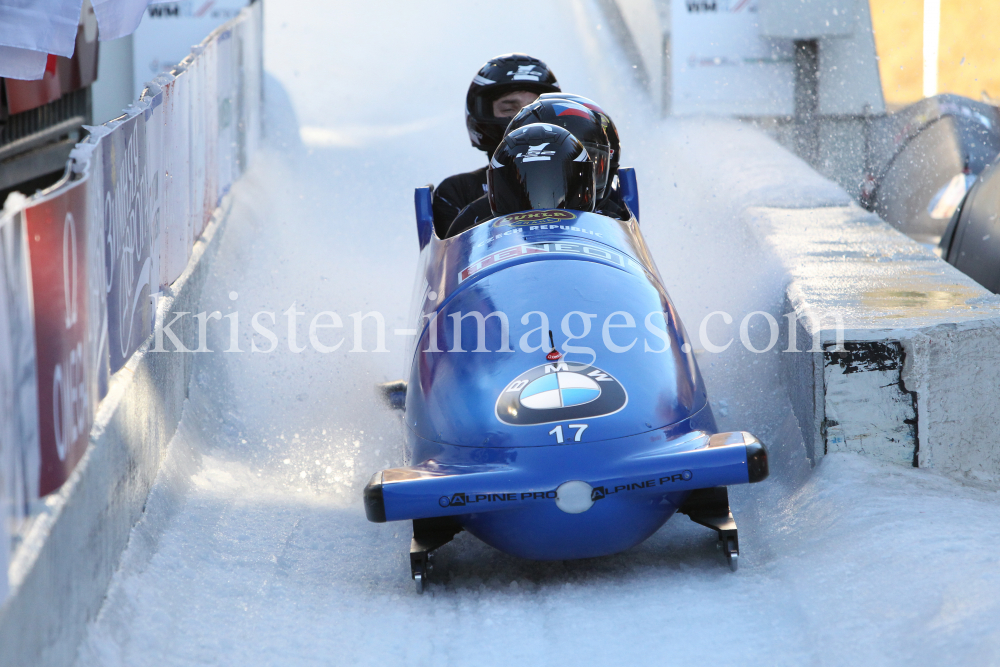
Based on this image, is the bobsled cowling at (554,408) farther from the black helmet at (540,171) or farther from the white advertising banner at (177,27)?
the white advertising banner at (177,27)

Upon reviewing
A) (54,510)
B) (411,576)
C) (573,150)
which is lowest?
(411,576)

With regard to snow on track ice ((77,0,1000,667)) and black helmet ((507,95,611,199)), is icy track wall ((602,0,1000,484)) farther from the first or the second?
black helmet ((507,95,611,199))

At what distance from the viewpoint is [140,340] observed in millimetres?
3043

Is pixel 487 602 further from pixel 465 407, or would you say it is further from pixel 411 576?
pixel 465 407

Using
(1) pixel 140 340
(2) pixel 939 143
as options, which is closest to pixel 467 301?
(1) pixel 140 340

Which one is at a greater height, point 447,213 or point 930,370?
point 447,213

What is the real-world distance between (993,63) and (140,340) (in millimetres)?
9116

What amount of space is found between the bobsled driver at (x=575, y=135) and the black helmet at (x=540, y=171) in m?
0.31

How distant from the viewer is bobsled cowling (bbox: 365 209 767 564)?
2303 millimetres

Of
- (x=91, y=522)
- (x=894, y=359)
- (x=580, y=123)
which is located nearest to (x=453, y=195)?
(x=580, y=123)

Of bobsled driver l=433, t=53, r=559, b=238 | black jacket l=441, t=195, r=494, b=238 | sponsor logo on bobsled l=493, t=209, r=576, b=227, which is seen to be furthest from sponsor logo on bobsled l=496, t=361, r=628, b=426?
bobsled driver l=433, t=53, r=559, b=238

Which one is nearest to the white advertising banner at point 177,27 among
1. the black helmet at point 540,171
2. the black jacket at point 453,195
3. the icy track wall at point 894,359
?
the black jacket at point 453,195

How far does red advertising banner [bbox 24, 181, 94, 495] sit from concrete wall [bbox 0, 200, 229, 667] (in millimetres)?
78

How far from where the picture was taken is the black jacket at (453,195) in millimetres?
3980
